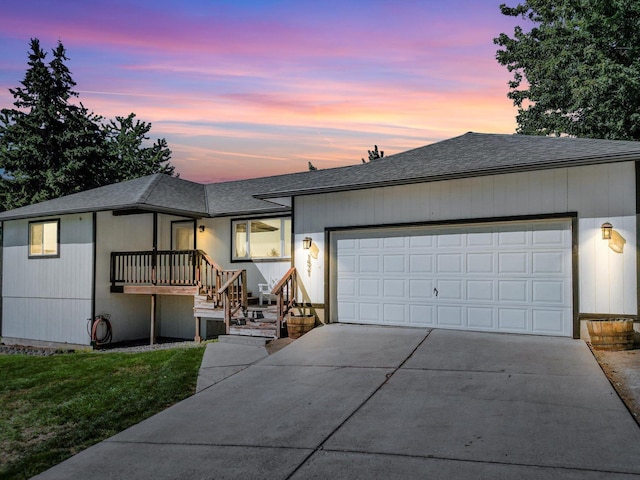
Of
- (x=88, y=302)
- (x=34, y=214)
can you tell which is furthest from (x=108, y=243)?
(x=34, y=214)

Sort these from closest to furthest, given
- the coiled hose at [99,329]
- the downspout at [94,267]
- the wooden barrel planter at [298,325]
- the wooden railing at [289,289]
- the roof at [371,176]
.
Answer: the roof at [371,176], the wooden barrel planter at [298,325], the wooden railing at [289,289], the coiled hose at [99,329], the downspout at [94,267]

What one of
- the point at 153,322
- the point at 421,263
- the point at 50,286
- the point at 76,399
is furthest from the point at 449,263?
the point at 50,286

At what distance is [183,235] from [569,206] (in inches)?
466

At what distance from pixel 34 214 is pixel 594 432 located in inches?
658

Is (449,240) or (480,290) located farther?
(449,240)

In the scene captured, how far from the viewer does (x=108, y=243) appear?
607 inches

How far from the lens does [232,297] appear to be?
1209cm

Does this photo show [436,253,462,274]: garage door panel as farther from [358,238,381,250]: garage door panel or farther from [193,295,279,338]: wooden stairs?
[193,295,279,338]: wooden stairs

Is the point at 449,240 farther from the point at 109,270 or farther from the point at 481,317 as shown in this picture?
the point at 109,270

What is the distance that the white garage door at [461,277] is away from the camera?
9.43 metres

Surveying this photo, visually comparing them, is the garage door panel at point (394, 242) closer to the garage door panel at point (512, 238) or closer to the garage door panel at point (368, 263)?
the garage door panel at point (368, 263)

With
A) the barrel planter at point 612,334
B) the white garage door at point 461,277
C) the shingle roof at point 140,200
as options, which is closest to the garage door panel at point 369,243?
the white garage door at point 461,277

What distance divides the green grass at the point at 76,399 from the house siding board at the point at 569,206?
213 inches

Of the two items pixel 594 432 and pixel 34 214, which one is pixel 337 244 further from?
pixel 34 214
